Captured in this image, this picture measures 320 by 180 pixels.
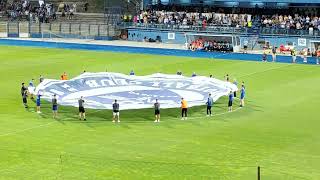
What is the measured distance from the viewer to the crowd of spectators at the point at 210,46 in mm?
64312

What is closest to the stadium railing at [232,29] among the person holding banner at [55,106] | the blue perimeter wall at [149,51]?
the blue perimeter wall at [149,51]

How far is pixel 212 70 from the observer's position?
50469 millimetres

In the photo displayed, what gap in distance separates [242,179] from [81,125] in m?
10.9

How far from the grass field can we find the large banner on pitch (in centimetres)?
73

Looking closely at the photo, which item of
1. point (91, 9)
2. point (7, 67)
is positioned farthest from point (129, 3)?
point (7, 67)

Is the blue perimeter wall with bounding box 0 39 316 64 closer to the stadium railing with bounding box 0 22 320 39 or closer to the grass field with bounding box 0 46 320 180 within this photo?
the stadium railing with bounding box 0 22 320 39

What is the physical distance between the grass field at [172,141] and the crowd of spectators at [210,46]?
2114 cm

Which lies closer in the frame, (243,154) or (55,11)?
(243,154)

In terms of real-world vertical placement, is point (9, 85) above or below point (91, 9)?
below

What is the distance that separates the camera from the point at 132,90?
35.9 meters

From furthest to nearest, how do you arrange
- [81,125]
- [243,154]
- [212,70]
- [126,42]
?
[126,42]
[212,70]
[81,125]
[243,154]

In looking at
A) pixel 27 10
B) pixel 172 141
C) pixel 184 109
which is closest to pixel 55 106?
pixel 184 109

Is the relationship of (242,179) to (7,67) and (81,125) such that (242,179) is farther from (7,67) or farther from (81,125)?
(7,67)

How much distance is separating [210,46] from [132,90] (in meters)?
30.2
